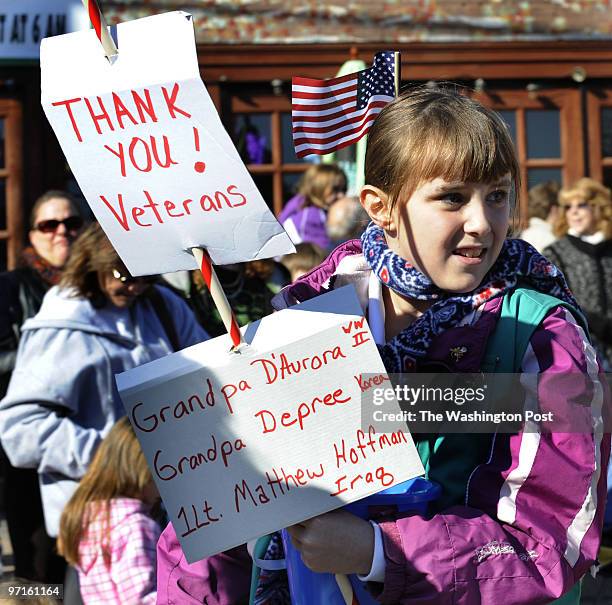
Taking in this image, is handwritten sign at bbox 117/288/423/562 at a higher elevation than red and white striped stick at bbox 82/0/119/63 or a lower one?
lower

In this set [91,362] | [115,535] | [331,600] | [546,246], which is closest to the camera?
[331,600]

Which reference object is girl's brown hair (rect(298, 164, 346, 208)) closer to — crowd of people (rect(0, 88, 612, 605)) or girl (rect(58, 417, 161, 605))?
girl (rect(58, 417, 161, 605))

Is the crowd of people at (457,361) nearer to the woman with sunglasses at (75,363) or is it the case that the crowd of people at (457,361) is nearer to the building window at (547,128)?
the woman with sunglasses at (75,363)

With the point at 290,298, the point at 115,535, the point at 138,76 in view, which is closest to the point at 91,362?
the point at 115,535

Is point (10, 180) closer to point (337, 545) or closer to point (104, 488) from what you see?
point (104, 488)

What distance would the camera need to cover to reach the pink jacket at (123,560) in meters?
3.56

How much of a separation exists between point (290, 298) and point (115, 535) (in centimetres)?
188

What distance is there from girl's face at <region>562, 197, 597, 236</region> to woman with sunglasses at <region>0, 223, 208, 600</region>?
289 cm

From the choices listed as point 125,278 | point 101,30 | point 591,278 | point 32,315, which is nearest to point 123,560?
point 125,278

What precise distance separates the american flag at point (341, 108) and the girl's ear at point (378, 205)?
13.1 inches

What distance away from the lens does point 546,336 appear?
183cm

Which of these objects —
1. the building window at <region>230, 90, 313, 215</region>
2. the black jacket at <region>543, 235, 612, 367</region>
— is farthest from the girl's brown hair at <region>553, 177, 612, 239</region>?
the building window at <region>230, 90, 313, 215</region>

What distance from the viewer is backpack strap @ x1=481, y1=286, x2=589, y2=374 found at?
73.1 inches

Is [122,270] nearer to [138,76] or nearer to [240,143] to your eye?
[138,76]
